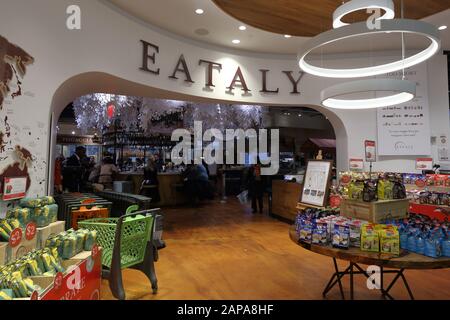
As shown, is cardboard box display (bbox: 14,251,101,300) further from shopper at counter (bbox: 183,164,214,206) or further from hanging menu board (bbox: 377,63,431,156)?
shopper at counter (bbox: 183,164,214,206)

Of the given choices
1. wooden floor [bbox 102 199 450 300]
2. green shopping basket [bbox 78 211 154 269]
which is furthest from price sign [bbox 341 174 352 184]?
green shopping basket [bbox 78 211 154 269]

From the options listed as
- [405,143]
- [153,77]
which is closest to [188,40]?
[153,77]

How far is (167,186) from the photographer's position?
9.15 m

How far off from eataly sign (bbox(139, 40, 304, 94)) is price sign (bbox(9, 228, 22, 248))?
311cm

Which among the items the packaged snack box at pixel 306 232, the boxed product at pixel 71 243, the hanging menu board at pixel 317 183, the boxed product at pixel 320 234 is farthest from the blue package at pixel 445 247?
the hanging menu board at pixel 317 183

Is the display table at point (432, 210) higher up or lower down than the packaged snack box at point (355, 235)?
lower down

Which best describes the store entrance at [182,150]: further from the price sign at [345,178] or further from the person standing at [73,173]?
the price sign at [345,178]

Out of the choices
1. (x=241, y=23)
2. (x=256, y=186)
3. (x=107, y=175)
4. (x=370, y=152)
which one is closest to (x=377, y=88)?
(x=241, y=23)

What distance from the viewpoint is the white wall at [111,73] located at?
117 inches

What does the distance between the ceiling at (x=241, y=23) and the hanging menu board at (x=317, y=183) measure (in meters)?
2.23

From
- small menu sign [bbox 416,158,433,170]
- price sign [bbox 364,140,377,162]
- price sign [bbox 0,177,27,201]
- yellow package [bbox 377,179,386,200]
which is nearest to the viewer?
yellow package [bbox 377,179,386,200]

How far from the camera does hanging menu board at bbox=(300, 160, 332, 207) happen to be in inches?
185

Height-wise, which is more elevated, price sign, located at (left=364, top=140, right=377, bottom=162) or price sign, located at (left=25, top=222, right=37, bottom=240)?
price sign, located at (left=364, top=140, right=377, bottom=162)

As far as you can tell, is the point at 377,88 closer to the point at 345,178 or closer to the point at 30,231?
the point at 345,178
